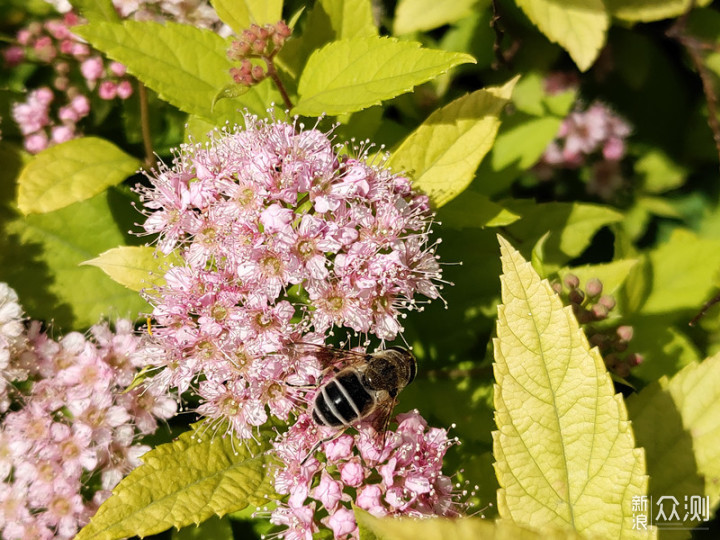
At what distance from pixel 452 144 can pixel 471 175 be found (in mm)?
116

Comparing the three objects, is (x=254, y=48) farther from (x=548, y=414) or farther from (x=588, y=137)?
(x=588, y=137)

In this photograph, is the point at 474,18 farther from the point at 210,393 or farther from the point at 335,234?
the point at 210,393

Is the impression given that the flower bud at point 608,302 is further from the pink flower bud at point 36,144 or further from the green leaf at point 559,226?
the pink flower bud at point 36,144

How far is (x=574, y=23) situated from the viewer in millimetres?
2285

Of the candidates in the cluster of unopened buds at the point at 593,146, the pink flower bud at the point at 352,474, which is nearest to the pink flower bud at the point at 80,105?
the pink flower bud at the point at 352,474

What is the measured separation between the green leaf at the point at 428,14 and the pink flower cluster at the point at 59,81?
3.42 feet

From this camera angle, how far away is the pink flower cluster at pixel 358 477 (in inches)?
70.6

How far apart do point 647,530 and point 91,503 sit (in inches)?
66.9

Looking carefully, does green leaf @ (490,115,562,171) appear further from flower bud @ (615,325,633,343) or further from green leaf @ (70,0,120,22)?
green leaf @ (70,0,120,22)

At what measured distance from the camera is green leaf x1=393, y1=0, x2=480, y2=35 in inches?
99.1

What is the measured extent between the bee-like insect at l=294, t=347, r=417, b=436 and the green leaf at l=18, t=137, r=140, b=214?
93 centimetres

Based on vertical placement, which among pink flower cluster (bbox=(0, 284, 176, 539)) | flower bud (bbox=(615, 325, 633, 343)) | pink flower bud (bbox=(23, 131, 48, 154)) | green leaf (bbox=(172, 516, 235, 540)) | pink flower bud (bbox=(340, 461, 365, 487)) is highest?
pink flower bud (bbox=(23, 131, 48, 154))

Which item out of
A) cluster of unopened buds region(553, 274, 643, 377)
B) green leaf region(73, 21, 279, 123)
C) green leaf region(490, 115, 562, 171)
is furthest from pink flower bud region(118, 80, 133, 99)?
cluster of unopened buds region(553, 274, 643, 377)

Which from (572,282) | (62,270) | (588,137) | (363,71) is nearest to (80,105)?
(62,270)
